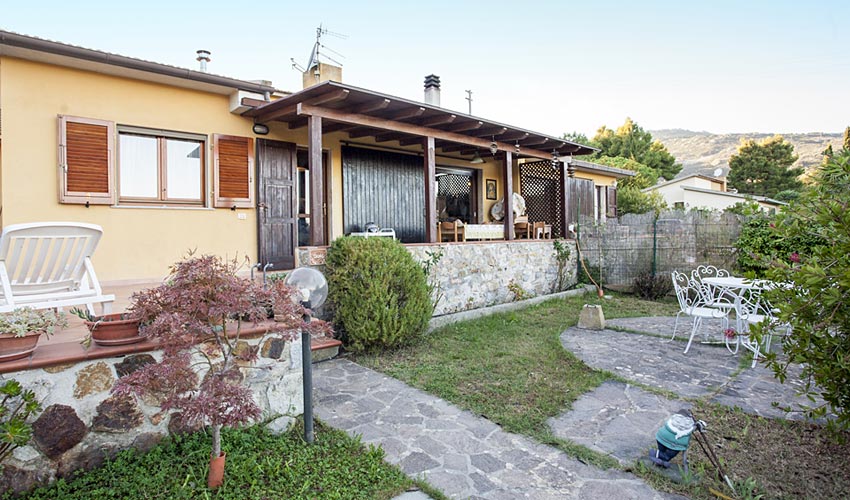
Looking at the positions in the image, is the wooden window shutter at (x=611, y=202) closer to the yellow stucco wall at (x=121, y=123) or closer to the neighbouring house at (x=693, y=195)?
the neighbouring house at (x=693, y=195)

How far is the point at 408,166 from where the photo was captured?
9.72 meters

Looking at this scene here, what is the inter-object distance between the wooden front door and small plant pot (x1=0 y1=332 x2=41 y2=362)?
15.3 feet

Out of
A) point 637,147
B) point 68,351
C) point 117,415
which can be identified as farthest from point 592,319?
point 637,147

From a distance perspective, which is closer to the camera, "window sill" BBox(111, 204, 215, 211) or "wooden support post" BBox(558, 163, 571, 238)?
"window sill" BBox(111, 204, 215, 211)

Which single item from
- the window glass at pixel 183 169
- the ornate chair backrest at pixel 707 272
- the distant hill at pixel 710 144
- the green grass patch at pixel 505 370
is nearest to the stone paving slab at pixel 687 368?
the green grass patch at pixel 505 370

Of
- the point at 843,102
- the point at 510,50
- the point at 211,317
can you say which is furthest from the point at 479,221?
the point at 843,102

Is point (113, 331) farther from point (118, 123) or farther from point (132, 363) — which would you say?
point (118, 123)

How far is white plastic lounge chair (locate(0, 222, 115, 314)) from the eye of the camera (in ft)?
10.8

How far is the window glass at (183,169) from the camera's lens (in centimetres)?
643

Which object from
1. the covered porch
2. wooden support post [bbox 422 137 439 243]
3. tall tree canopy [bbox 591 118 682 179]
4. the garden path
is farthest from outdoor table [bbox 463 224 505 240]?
tall tree canopy [bbox 591 118 682 179]

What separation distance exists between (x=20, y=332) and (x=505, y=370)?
4059 mm

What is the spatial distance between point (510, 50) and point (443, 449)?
44.2 feet

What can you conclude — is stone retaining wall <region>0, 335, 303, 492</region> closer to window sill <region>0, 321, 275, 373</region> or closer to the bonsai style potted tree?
window sill <region>0, 321, 275, 373</region>

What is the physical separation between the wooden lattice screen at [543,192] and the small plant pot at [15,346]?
409 inches
